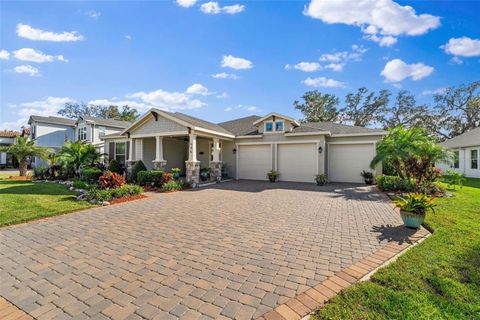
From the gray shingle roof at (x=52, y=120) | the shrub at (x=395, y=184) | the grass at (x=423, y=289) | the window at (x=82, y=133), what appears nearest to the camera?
the grass at (x=423, y=289)

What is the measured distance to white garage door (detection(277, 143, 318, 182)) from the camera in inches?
587

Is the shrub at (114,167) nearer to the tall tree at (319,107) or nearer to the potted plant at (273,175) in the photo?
the potted plant at (273,175)

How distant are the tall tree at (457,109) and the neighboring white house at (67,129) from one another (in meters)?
42.9

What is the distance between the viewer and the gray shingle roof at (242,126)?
1725cm

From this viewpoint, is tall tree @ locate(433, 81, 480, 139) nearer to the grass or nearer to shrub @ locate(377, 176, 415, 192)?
shrub @ locate(377, 176, 415, 192)

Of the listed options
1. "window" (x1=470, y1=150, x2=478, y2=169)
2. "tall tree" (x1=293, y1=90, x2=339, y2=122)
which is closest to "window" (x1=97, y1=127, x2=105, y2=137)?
"tall tree" (x1=293, y1=90, x2=339, y2=122)

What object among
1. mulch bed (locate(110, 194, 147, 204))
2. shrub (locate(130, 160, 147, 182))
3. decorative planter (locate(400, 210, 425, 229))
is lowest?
mulch bed (locate(110, 194, 147, 204))

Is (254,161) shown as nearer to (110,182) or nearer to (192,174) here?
(192,174)

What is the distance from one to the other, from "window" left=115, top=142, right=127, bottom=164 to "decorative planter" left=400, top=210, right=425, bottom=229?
1785 cm

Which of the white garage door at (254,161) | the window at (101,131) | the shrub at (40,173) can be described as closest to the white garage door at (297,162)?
the white garage door at (254,161)

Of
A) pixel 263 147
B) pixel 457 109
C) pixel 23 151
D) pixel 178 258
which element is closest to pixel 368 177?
pixel 263 147

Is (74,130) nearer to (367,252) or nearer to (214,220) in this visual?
(214,220)

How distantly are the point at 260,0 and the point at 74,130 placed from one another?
97.9 ft

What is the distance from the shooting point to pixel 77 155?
51.1 feet
